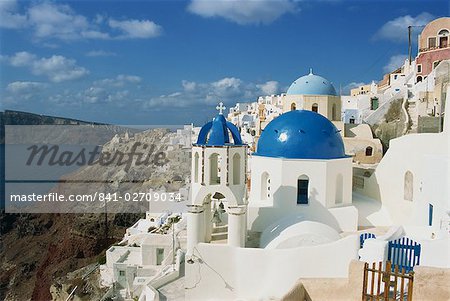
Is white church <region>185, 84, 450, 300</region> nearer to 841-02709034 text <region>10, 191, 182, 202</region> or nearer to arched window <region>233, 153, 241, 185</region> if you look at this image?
arched window <region>233, 153, 241, 185</region>

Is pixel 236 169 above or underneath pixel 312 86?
underneath

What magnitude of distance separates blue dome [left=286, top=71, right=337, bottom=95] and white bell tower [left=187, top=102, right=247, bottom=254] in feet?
28.7

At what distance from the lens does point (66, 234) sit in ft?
123

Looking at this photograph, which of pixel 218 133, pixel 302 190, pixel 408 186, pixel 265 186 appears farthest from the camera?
pixel 265 186

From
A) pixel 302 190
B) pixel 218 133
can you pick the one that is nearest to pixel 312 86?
pixel 302 190

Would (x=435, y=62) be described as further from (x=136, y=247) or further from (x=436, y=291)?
(x=436, y=291)

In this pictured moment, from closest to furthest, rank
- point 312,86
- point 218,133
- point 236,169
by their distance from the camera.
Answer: point 218,133 → point 236,169 → point 312,86

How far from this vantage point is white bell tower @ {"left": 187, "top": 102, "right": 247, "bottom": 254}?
9.66 m

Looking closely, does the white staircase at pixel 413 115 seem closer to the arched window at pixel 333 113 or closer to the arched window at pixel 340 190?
the arched window at pixel 333 113

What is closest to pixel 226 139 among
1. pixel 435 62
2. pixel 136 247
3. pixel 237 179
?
pixel 237 179

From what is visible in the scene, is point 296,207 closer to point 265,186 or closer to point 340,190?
point 265,186

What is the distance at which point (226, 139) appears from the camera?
32.4 feet

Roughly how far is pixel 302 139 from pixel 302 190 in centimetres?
142

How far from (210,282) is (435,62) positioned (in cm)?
2427
